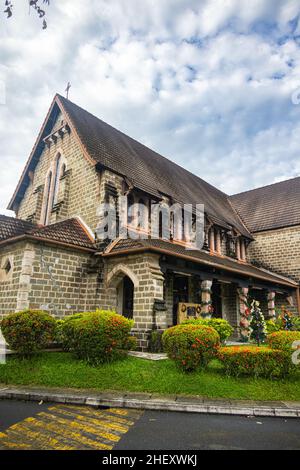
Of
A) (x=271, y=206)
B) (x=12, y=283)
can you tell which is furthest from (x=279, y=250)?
(x=12, y=283)

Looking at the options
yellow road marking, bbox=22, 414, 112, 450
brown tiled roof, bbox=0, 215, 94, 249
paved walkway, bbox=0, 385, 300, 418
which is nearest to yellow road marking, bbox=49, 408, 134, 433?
yellow road marking, bbox=22, 414, 112, 450

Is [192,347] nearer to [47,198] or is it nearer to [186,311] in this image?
[186,311]

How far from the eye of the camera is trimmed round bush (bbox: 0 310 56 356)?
7.68 metres

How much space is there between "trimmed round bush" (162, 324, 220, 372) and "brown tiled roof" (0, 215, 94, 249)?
559 cm

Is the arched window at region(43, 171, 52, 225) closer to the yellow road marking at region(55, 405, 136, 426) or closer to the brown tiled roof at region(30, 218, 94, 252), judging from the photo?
the brown tiled roof at region(30, 218, 94, 252)

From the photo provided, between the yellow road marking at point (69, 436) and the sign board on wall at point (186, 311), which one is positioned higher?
the sign board on wall at point (186, 311)

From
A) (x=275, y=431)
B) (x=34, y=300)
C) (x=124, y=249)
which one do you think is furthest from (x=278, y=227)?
(x=275, y=431)

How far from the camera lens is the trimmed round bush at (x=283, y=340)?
23.3 ft

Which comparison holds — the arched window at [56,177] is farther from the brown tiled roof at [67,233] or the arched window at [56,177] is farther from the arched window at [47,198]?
the brown tiled roof at [67,233]

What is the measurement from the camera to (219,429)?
4.42 m

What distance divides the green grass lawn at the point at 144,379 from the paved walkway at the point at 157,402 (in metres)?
0.33

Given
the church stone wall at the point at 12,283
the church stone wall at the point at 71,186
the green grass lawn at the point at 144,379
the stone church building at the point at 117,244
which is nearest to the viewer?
the green grass lawn at the point at 144,379

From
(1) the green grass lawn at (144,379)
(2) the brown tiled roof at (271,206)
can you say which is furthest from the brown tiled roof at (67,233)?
(2) the brown tiled roof at (271,206)

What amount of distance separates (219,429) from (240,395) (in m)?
1.72
